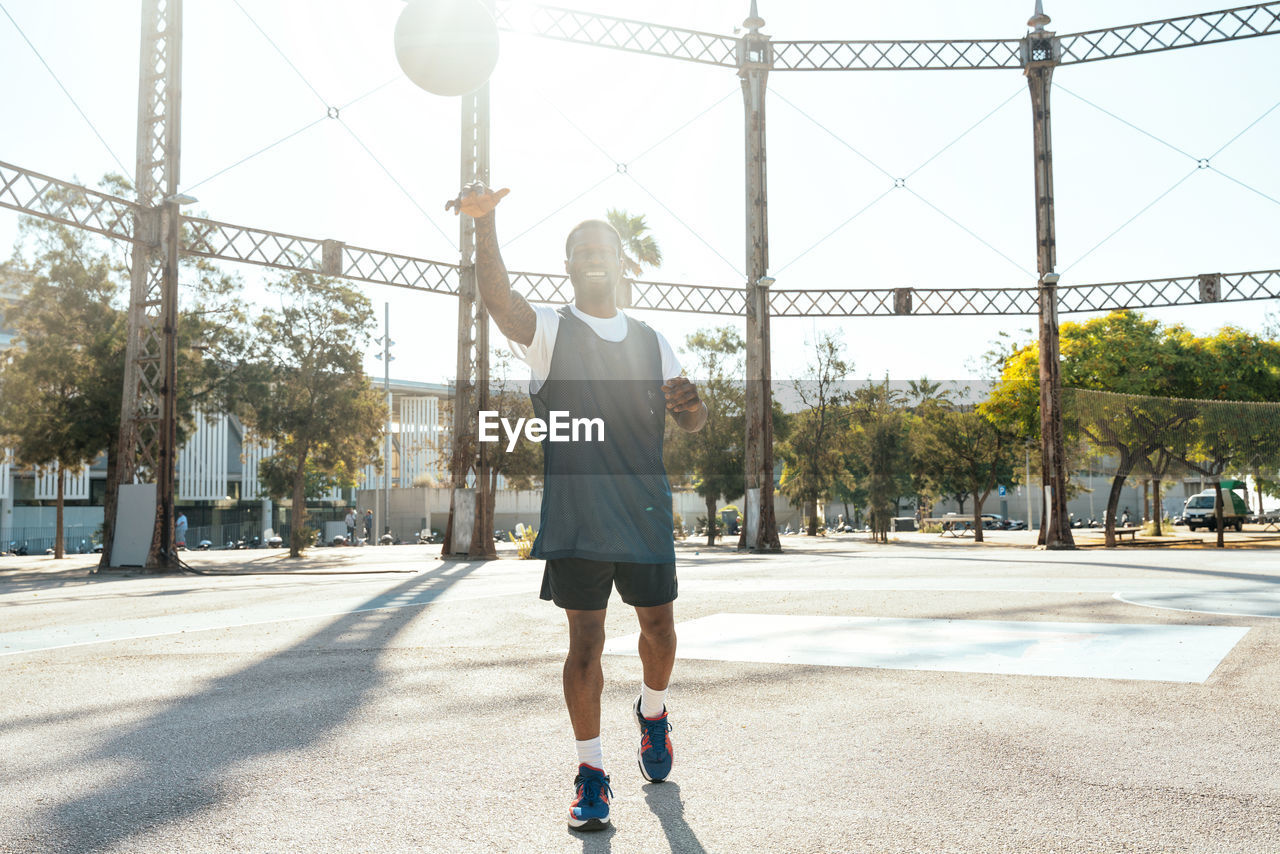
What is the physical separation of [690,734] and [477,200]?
2.22 meters

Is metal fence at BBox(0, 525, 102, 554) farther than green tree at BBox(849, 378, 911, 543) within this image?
No

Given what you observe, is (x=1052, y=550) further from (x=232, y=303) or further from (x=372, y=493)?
(x=372, y=493)

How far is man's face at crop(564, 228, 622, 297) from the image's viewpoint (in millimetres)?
3225

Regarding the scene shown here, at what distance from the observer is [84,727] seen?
389 centimetres

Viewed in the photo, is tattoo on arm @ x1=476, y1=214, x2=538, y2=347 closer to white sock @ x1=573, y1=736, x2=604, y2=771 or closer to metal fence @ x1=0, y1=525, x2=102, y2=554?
white sock @ x1=573, y1=736, x2=604, y2=771

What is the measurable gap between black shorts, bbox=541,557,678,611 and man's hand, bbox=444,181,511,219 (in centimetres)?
113

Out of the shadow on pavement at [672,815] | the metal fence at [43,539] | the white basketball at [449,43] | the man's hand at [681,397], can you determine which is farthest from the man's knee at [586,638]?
the metal fence at [43,539]

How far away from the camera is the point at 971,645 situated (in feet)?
18.7

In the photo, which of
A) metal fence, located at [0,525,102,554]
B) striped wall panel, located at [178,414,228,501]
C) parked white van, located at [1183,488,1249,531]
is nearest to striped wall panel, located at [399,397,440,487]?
striped wall panel, located at [178,414,228,501]

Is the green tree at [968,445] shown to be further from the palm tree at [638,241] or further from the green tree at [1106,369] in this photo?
the palm tree at [638,241]

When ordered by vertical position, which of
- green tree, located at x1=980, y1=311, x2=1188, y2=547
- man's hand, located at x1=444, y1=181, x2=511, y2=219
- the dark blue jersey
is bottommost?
the dark blue jersey

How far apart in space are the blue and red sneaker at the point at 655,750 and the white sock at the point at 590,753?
0.30m

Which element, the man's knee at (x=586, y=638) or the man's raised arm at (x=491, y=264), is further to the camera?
the man's knee at (x=586, y=638)

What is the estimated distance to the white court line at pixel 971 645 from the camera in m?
4.93
